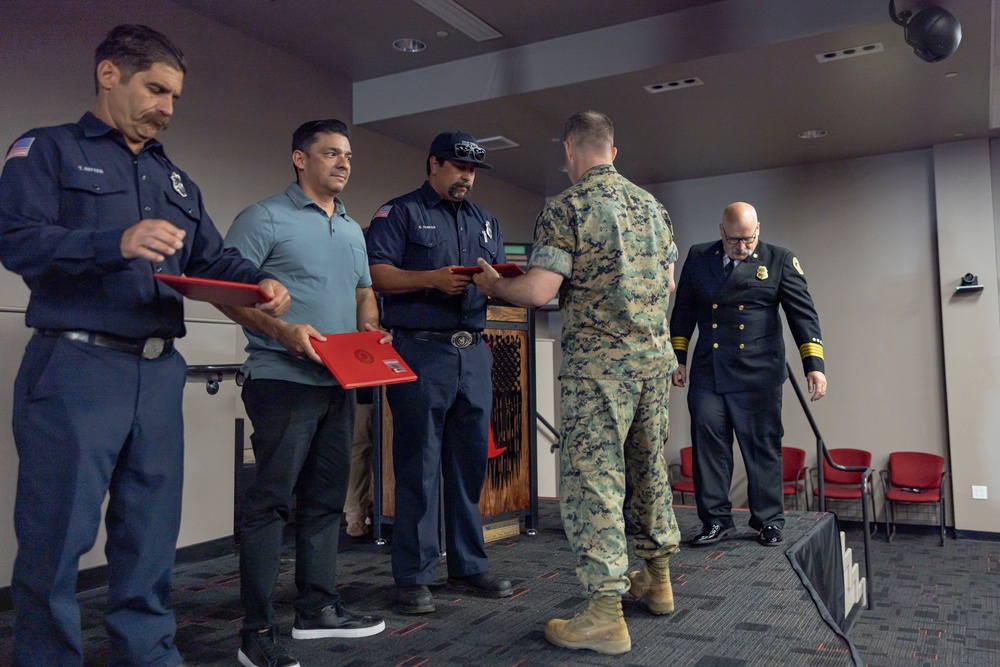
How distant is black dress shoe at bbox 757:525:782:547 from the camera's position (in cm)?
349

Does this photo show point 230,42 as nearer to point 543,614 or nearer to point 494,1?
point 494,1

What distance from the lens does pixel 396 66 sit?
577 centimetres

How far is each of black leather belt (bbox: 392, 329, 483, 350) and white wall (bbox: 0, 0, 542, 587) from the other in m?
1.43

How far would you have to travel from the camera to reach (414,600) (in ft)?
8.04

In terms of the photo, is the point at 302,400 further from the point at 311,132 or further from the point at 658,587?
the point at 658,587

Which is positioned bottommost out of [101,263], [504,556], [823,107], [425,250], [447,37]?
[504,556]

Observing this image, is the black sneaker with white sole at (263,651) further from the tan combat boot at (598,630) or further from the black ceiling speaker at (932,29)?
the black ceiling speaker at (932,29)

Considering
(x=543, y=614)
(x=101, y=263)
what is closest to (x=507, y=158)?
(x=543, y=614)

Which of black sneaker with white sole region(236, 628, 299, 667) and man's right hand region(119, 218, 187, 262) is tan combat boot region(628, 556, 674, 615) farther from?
man's right hand region(119, 218, 187, 262)

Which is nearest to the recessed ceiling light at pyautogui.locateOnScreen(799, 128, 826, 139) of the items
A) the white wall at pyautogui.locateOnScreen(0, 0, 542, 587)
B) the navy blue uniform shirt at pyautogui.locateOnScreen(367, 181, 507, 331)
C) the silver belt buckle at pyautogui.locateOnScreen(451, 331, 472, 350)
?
the white wall at pyautogui.locateOnScreen(0, 0, 542, 587)

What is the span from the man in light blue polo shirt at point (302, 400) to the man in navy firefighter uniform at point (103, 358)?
272mm

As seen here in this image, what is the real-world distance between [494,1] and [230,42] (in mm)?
1816

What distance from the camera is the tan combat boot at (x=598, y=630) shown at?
2.09 meters

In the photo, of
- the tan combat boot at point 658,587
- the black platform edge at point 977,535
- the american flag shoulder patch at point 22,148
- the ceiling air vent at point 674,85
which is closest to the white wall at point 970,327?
the black platform edge at point 977,535
